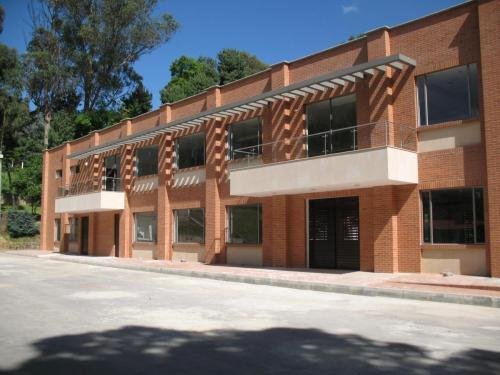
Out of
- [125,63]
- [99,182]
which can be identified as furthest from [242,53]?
[99,182]

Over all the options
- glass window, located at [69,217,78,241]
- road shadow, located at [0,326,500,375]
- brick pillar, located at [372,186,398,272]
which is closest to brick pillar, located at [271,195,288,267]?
brick pillar, located at [372,186,398,272]

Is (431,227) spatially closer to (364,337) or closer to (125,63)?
(364,337)

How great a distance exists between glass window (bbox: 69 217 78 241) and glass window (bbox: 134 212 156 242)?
8682mm

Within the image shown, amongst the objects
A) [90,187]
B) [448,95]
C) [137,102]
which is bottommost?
[90,187]

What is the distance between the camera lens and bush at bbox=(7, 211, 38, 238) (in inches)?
1817

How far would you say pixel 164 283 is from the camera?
54.9ft

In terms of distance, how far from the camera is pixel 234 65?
187 feet

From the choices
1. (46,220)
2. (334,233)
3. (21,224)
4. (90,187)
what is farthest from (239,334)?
(21,224)

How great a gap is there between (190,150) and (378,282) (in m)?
13.8

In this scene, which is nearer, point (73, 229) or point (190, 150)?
point (190, 150)

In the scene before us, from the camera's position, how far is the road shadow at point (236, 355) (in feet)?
20.4

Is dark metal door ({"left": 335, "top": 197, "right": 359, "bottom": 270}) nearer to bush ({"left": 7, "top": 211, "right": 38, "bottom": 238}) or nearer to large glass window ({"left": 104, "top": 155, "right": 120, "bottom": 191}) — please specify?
large glass window ({"left": 104, "top": 155, "right": 120, "bottom": 191})

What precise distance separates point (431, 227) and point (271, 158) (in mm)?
7143

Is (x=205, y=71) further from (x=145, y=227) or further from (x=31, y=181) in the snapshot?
(x=145, y=227)
